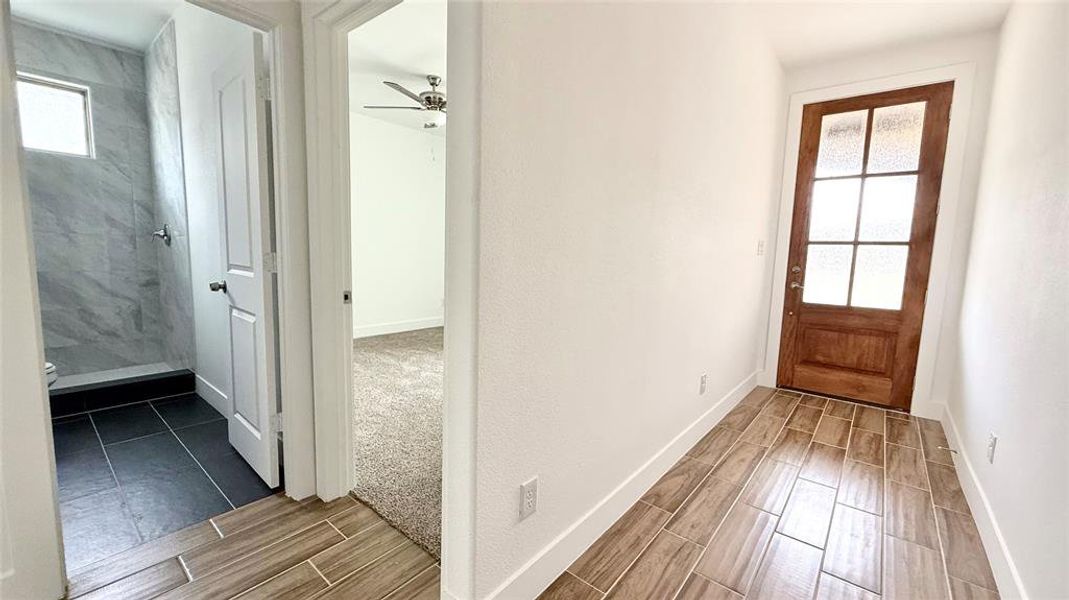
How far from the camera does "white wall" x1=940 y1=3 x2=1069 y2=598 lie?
3.99ft

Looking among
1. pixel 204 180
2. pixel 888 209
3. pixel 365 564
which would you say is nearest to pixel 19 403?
pixel 365 564

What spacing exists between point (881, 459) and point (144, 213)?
5339mm

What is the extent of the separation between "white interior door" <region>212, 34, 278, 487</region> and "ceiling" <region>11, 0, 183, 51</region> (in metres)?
1.36

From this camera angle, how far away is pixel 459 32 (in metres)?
1.01

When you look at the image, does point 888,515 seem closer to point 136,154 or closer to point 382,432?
point 382,432

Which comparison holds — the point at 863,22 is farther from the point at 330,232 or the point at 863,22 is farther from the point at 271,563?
→ the point at 271,563

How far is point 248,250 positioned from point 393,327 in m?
3.61

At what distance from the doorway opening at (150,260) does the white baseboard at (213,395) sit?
0.02 meters

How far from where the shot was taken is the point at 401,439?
243 cm

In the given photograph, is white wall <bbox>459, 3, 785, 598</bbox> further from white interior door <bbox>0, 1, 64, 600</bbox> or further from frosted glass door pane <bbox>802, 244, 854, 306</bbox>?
frosted glass door pane <bbox>802, 244, 854, 306</bbox>

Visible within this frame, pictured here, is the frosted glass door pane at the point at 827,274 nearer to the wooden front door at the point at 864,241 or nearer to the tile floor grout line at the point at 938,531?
the wooden front door at the point at 864,241

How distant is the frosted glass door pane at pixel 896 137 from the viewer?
115 inches

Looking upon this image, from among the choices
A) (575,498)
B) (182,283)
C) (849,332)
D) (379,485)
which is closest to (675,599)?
(575,498)

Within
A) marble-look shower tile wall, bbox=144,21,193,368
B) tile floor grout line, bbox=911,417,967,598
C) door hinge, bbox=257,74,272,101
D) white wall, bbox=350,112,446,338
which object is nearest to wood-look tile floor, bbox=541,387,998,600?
tile floor grout line, bbox=911,417,967,598
